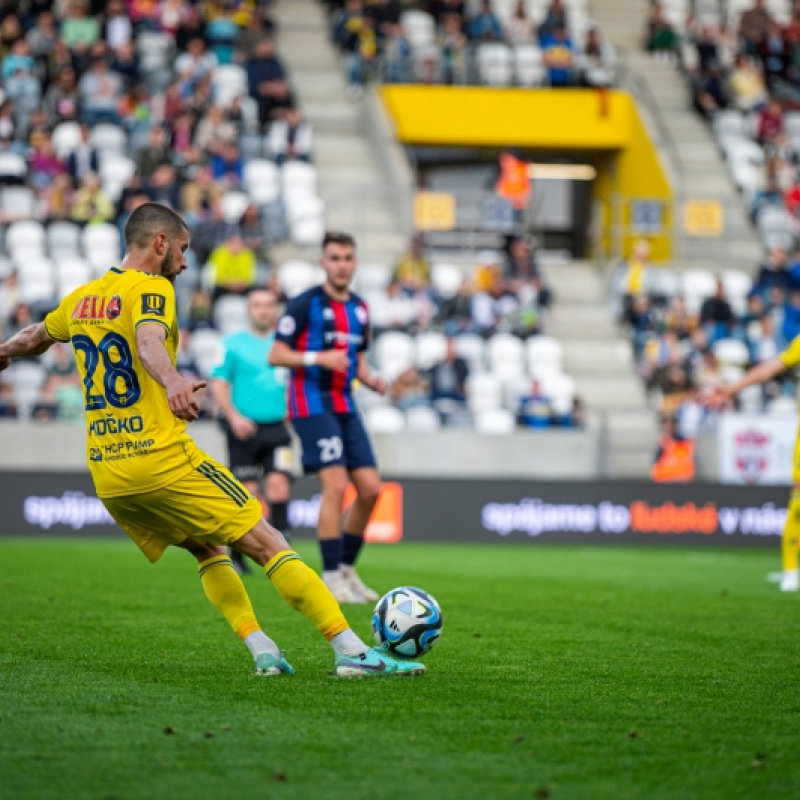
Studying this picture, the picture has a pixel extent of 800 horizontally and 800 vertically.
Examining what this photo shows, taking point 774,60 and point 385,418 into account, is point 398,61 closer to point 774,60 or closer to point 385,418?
point 774,60

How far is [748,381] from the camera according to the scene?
33.3 ft

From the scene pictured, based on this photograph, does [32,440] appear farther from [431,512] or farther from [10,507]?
[431,512]

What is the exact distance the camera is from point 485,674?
665cm

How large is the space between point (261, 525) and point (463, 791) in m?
2.23

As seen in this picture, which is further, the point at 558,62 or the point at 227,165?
the point at 558,62

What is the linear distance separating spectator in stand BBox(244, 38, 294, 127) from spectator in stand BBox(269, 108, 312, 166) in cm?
29

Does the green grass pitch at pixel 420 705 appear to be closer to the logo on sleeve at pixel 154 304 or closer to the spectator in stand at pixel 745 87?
the logo on sleeve at pixel 154 304

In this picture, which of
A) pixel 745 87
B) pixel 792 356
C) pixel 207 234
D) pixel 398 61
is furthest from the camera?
pixel 745 87

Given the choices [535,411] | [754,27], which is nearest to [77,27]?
[535,411]

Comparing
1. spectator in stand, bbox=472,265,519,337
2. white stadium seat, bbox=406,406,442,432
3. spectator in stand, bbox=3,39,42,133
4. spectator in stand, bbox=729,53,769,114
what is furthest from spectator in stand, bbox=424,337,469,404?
spectator in stand, bbox=729,53,769,114

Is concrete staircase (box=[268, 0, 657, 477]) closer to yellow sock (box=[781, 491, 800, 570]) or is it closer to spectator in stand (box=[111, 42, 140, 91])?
spectator in stand (box=[111, 42, 140, 91])

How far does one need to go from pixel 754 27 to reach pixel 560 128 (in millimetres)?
6065

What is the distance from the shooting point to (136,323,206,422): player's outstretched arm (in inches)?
221

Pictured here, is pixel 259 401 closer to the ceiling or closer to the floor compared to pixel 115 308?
closer to the floor
